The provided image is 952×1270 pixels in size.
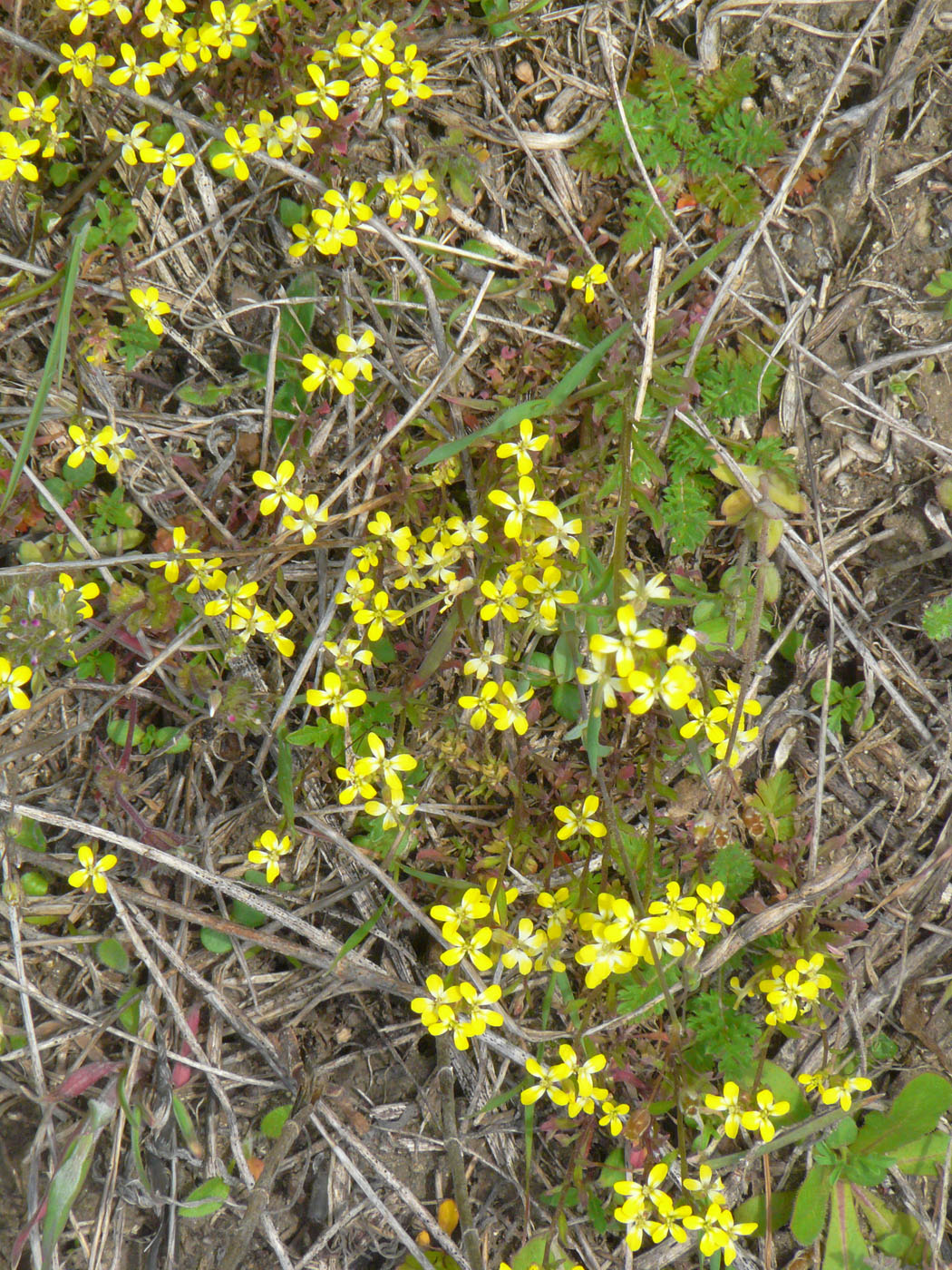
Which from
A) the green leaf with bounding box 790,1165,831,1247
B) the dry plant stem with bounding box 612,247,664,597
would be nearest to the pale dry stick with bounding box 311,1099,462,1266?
the green leaf with bounding box 790,1165,831,1247

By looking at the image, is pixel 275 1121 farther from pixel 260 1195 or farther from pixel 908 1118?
pixel 908 1118

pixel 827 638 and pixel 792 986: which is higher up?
pixel 827 638

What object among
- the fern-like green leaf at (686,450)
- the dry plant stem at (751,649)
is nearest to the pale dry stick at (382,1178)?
the dry plant stem at (751,649)

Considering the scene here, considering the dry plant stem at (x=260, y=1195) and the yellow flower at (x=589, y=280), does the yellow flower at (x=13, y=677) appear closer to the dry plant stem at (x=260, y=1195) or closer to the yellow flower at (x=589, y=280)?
the dry plant stem at (x=260, y=1195)

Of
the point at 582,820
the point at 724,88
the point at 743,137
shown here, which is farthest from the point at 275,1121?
the point at 724,88

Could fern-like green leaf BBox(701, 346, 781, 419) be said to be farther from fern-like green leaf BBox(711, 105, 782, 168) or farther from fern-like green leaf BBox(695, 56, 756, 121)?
fern-like green leaf BBox(695, 56, 756, 121)

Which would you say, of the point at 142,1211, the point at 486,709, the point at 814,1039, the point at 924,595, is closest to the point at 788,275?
the point at 924,595

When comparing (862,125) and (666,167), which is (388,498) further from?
(862,125)
